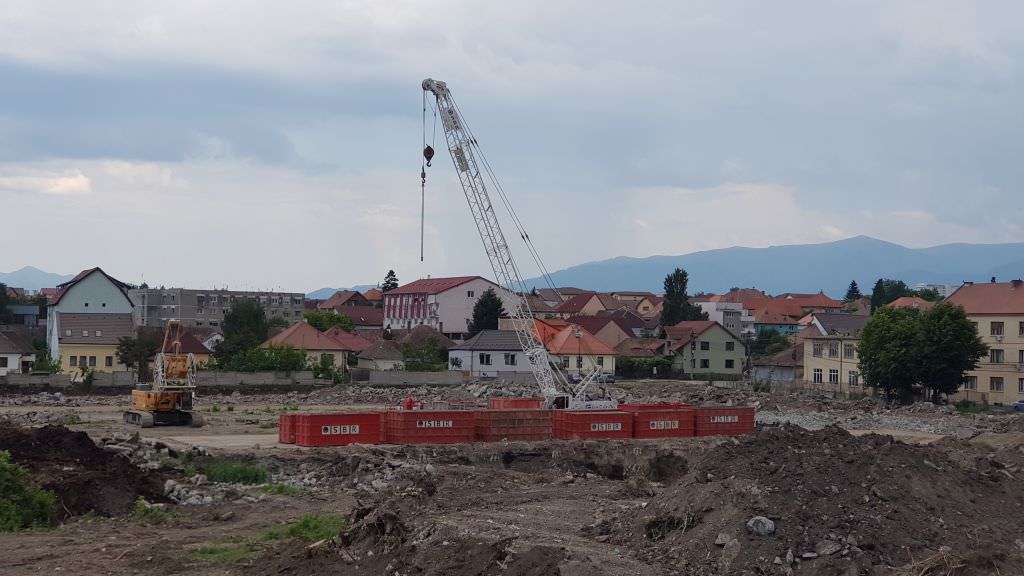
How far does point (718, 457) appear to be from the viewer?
2280 cm

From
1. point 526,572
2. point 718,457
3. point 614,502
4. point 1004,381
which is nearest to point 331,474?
point 614,502

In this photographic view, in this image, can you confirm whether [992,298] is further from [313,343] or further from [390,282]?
[390,282]

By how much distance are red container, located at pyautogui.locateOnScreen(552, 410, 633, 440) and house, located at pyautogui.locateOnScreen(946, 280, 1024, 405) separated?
34504 millimetres

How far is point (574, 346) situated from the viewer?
89.8 m

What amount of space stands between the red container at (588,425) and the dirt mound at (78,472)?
17.3 metres

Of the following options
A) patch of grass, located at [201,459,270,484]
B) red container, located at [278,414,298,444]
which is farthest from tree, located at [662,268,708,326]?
patch of grass, located at [201,459,270,484]

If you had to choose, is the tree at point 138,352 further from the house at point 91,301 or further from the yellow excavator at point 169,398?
the yellow excavator at point 169,398

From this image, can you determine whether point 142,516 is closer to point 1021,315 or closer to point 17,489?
point 17,489

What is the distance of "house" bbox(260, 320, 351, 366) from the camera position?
90812 millimetres

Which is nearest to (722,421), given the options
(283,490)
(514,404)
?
(514,404)

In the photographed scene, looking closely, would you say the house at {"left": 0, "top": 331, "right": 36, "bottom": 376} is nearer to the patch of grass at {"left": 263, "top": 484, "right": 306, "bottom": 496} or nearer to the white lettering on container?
the white lettering on container

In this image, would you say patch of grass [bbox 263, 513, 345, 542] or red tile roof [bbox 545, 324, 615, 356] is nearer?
patch of grass [bbox 263, 513, 345, 542]

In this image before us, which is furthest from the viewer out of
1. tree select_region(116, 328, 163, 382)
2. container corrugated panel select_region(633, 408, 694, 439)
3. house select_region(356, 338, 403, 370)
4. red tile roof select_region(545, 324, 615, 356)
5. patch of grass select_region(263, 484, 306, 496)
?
house select_region(356, 338, 403, 370)

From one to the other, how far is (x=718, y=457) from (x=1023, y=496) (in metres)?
6.14
